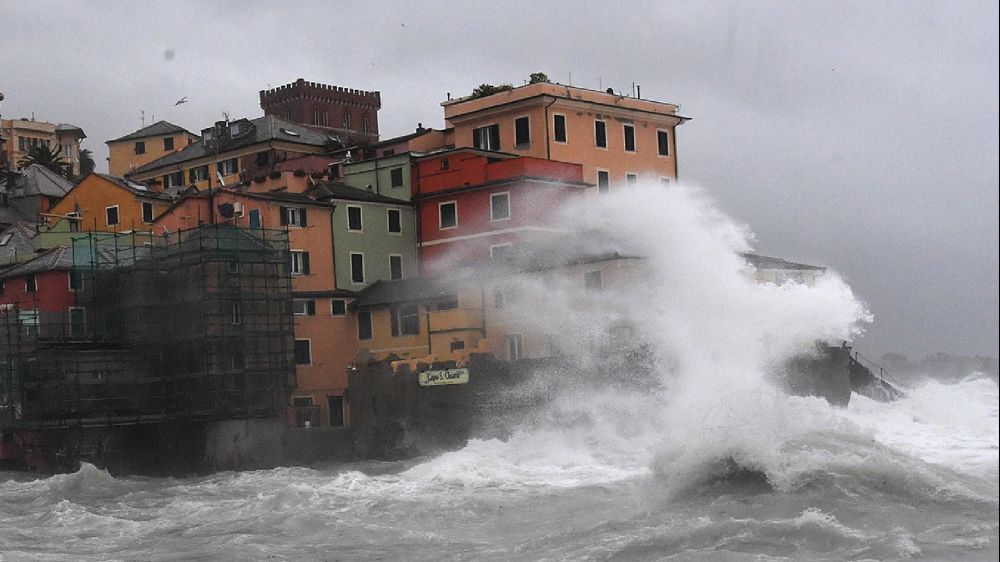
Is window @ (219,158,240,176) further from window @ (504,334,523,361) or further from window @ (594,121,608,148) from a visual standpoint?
window @ (504,334,523,361)

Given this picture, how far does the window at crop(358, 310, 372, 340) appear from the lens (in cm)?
6009

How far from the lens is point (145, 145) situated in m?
89.3

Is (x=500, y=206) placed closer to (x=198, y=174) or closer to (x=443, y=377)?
(x=443, y=377)

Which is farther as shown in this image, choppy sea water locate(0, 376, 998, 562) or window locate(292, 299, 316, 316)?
window locate(292, 299, 316, 316)

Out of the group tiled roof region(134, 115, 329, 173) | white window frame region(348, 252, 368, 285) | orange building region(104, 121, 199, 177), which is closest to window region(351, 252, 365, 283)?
white window frame region(348, 252, 368, 285)

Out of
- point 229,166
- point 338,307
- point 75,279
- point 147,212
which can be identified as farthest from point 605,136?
point 75,279

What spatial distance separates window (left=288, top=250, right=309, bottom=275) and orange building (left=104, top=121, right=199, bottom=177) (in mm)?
29504

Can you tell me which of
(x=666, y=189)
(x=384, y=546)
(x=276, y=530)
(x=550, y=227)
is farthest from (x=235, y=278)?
(x=384, y=546)

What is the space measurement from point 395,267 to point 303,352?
6653mm

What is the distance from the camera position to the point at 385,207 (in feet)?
209

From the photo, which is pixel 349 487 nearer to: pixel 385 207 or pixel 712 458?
pixel 712 458

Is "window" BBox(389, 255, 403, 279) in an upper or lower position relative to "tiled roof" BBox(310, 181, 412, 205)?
lower

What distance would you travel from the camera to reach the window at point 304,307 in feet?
196

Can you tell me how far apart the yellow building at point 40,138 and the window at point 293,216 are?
45.6 m
